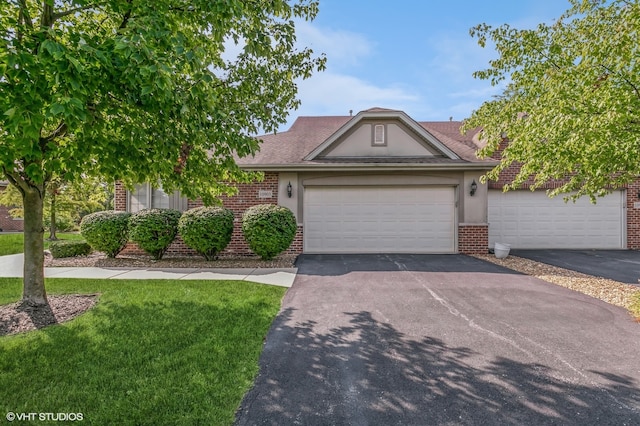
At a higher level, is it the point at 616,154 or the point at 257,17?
the point at 257,17

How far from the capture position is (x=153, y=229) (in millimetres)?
8516

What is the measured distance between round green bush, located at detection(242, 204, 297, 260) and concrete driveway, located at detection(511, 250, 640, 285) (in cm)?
782

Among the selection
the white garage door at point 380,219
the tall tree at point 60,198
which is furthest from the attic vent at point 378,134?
the tall tree at point 60,198

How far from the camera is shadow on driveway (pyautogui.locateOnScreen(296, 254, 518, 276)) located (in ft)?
25.7

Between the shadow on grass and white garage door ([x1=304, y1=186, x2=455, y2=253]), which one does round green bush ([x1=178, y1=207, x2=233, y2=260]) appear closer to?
white garage door ([x1=304, y1=186, x2=455, y2=253])

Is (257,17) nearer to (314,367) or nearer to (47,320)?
(314,367)

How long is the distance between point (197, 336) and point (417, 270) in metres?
5.75

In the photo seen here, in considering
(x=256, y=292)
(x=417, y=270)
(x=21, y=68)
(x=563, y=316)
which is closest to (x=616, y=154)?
(x=563, y=316)

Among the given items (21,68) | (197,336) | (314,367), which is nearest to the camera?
(21,68)

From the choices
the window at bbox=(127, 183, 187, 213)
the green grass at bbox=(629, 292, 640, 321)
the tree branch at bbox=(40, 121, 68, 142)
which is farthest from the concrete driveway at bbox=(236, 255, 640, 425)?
the window at bbox=(127, 183, 187, 213)

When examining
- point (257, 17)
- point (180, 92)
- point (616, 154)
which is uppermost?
point (257, 17)

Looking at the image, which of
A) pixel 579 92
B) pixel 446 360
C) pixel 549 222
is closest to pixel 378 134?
pixel 579 92

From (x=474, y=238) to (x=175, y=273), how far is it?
9.32 metres

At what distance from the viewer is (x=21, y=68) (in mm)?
2416
